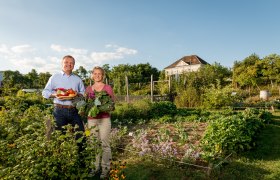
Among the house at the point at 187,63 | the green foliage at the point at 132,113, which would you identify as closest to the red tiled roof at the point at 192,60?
the house at the point at 187,63

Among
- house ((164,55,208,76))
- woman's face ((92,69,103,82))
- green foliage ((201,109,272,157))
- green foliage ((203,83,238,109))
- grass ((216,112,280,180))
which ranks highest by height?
house ((164,55,208,76))

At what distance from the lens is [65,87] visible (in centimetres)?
394

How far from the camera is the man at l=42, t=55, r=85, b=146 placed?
383 cm

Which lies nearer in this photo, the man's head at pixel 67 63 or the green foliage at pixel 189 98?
the man's head at pixel 67 63

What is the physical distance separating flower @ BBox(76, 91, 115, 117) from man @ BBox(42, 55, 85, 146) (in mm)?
226

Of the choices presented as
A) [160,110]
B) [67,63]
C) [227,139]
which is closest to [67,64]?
[67,63]

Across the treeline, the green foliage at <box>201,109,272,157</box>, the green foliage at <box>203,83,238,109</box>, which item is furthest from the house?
the green foliage at <box>201,109,272,157</box>

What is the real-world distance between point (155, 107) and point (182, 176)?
6.40 meters

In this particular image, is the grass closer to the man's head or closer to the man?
the man

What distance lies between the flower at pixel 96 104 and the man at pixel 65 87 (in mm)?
226

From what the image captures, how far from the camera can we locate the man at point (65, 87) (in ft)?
12.6

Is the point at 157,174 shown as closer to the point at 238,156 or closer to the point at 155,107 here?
the point at 238,156

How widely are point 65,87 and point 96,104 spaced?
2.09ft

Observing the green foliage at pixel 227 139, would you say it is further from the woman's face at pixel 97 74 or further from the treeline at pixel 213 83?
the treeline at pixel 213 83
